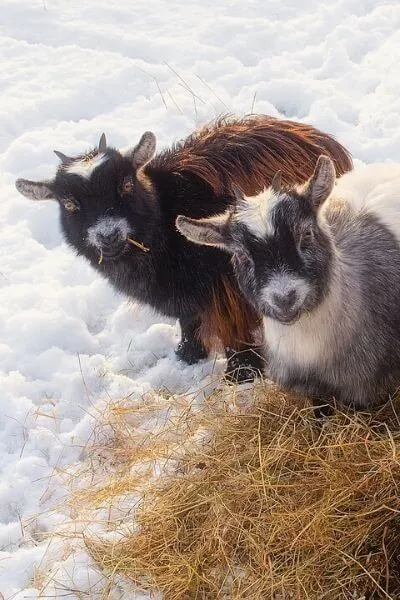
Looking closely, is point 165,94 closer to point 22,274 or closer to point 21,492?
point 22,274

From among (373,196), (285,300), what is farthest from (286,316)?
(373,196)

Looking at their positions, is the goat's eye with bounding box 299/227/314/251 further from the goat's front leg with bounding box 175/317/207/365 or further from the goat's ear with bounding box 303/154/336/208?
the goat's front leg with bounding box 175/317/207/365

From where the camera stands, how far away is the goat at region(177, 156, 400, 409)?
337 centimetres

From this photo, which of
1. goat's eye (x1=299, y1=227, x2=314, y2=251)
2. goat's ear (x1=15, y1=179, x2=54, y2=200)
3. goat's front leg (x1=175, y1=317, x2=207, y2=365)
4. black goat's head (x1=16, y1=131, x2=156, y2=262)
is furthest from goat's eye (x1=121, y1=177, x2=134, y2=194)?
goat's eye (x1=299, y1=227, x2=314, y2=251)

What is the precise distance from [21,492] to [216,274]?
158cm

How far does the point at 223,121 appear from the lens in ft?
16.7

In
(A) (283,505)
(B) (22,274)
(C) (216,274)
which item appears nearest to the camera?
(A) (283,505)

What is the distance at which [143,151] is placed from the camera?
4.50 metres

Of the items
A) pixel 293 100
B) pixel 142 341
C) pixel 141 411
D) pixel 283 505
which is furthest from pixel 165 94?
pixel 283 505

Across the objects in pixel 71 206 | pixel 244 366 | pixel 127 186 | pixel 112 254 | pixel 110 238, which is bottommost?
pixel 244 366

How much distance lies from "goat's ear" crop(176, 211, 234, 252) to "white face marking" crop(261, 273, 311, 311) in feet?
1.04

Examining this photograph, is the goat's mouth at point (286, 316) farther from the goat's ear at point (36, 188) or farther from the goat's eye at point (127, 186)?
the goat's ear at point (36, 188)

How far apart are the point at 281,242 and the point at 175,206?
1313 mm

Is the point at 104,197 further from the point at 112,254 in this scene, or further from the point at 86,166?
the point at 112,254
